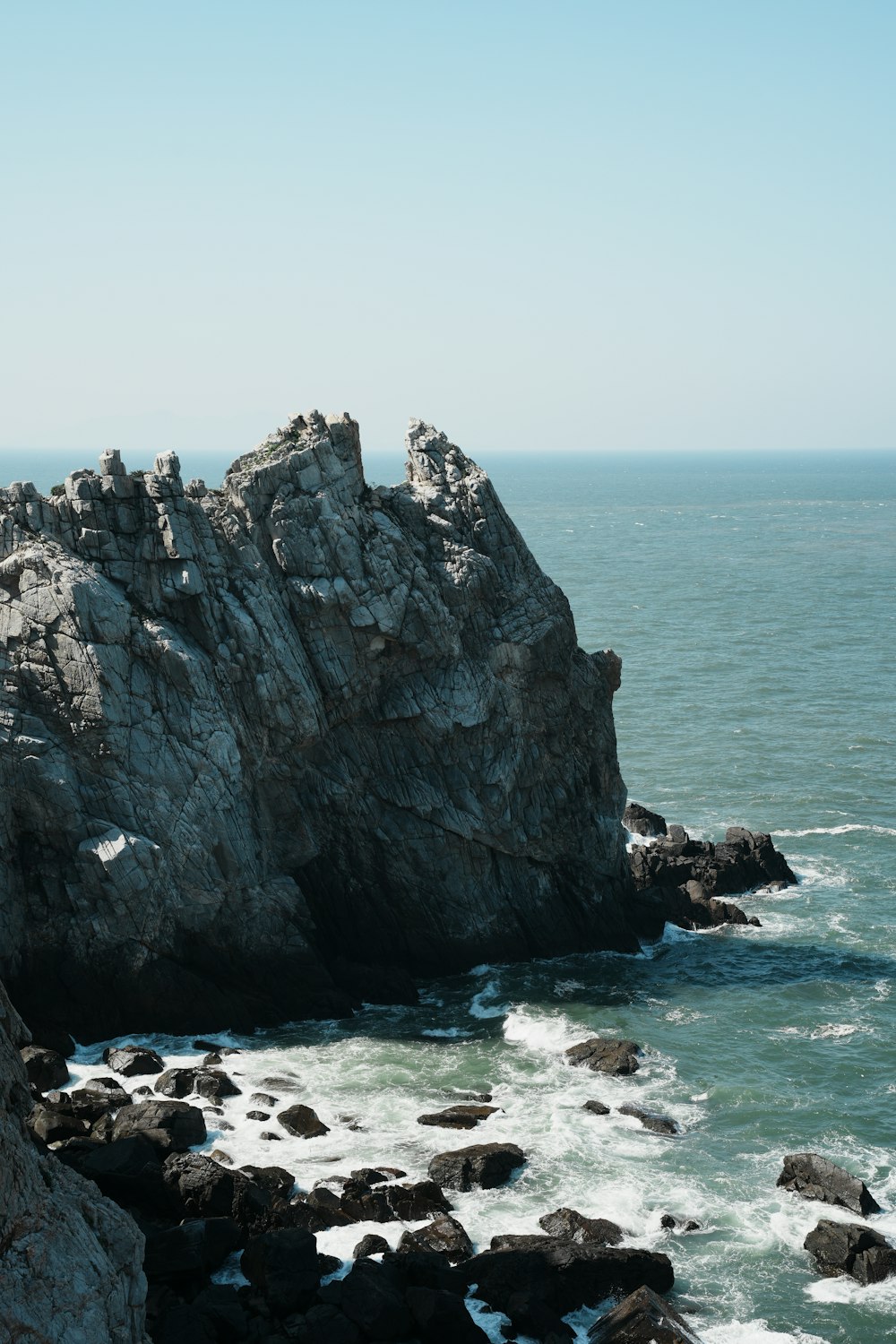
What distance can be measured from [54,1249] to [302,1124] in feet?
48.6

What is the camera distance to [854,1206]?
36844mm

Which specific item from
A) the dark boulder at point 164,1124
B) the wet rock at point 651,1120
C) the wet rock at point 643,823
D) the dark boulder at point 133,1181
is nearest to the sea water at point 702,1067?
the wet rock at point 651,1120

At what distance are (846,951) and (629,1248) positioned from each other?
78.3 feet

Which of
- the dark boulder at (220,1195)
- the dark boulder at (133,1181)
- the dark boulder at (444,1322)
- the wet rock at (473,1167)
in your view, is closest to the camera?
the dark boulder at (444,1322)

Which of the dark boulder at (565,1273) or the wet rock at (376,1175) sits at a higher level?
the wet rock at (376,1175)

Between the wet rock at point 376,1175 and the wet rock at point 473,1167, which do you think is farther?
the wet rock at point 473,1167

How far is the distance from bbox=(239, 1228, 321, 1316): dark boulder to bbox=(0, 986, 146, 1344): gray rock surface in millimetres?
4401

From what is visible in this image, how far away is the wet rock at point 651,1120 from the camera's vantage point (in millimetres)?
41219

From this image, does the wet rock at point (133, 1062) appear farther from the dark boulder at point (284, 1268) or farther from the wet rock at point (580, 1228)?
the wet rock at point (580, 1228)

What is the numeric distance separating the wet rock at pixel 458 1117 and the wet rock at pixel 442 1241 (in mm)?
5787

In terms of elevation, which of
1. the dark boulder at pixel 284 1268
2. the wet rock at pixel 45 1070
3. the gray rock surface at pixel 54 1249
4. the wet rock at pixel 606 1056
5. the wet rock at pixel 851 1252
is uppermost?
the gray rock surface at pixel 54 1249

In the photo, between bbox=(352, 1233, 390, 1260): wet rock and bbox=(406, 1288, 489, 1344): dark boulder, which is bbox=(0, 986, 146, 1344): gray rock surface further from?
bbox=(352, 1233, 390, 1260): wet rock

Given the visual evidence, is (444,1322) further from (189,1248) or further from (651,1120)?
(651,1120)

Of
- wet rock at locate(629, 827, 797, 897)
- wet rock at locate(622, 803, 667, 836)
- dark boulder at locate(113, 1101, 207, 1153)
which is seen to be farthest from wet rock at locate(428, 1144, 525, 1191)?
wet rock at locate(622, 803, 667, 836)
